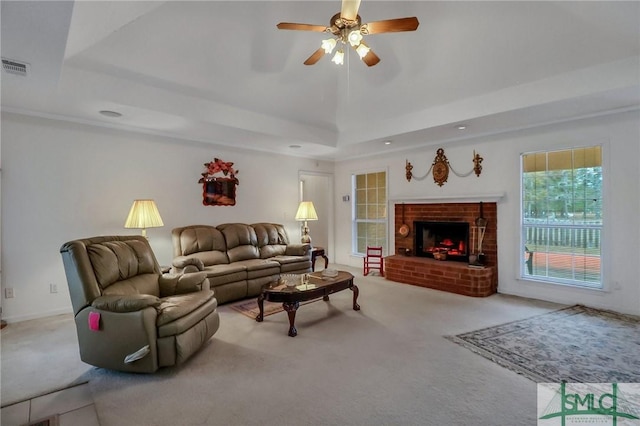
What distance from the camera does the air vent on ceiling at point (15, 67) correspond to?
8.34 feet

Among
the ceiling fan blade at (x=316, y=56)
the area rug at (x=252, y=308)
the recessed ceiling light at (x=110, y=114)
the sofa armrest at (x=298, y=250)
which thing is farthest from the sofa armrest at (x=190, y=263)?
the ceiling fan blade at (x=316, y=56)

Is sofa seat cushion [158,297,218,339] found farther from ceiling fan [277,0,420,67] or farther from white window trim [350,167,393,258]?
white window trim [350,167,393,258]

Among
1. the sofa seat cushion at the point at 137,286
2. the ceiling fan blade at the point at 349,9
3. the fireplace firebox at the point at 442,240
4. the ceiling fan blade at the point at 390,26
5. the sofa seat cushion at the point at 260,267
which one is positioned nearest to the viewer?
the ceiling fan blade at the point at 349,9

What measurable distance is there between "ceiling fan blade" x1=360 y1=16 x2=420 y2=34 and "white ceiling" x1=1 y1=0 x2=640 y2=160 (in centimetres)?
109

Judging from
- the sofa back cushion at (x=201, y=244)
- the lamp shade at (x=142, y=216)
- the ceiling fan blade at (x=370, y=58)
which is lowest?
the sofa back cushion at (x=201, y=244)

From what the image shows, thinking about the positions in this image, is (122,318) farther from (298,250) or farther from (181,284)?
(298,250)

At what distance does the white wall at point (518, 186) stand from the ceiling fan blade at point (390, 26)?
10.1 ft

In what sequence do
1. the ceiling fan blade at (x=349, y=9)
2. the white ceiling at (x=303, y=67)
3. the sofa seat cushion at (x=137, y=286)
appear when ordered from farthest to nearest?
the white ceiling at (x=303, y=67)
the sofa seat cushion at (x=137, y=286)
the ceiling fan blade at (x=349, y=9)

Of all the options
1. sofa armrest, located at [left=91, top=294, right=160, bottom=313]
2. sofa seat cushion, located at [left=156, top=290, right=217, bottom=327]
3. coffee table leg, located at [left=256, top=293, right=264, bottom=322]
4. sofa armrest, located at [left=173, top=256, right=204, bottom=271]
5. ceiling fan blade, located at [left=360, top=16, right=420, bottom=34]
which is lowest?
coffee table leg, located at [left=256, top=293, right=264, bottom=322]

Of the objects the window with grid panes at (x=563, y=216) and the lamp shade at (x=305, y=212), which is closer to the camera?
the window with grid panes at (x=563, y=216)

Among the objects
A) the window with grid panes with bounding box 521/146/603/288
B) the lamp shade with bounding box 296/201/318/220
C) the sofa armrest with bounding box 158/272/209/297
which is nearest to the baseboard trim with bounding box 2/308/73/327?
the sofa armrest with bounding box 158/272/209/297

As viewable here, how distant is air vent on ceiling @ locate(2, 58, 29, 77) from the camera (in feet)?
8.34

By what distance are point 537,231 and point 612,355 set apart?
7.06ft

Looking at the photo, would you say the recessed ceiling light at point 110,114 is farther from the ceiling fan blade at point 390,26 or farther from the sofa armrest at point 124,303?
the ceiling fan blade at point 390,26
